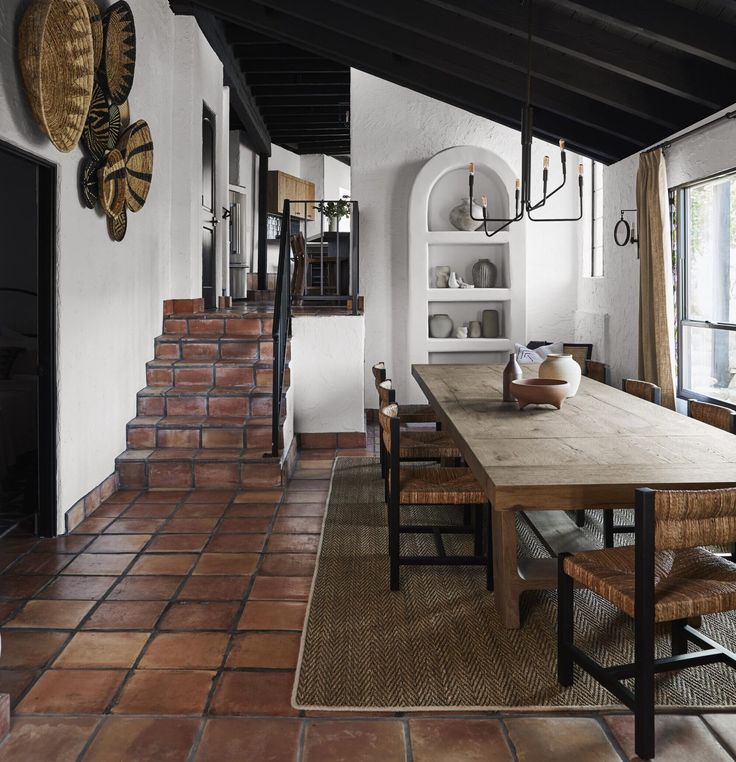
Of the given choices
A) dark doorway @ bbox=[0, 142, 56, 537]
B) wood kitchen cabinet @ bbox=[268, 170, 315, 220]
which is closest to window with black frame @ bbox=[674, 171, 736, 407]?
dark doorway @ bbox=[0, 142, 56, 537]

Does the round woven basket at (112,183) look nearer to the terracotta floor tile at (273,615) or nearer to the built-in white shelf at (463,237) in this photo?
the terracotta floor tile at (273,615)

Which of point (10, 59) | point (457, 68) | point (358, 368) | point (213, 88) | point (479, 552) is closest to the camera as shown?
point (10, 59)

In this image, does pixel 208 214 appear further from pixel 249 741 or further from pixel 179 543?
pixel 249 741

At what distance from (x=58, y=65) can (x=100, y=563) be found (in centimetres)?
224

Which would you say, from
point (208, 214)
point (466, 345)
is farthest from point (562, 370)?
point (208, 214)

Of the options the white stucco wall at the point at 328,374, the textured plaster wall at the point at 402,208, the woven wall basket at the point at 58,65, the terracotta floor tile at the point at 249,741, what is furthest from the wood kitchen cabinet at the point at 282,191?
the terracotta floor tile at the point at 249,741

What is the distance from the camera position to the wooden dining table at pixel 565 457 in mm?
2184

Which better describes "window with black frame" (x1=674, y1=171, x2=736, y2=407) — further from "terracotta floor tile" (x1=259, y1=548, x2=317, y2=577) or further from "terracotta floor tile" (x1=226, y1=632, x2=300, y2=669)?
"terracotta floor tile" (x1=226, y1=632, x2=300, y2=669)

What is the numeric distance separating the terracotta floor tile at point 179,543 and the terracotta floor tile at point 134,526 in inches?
5.9

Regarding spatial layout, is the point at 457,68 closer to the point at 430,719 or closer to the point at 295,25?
the point at 295,25

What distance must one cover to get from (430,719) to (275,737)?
1.38ft

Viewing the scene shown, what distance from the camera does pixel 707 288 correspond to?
16.4ft

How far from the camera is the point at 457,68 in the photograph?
17.7ft

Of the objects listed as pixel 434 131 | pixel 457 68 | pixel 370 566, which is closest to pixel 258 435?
pixel 370 566
